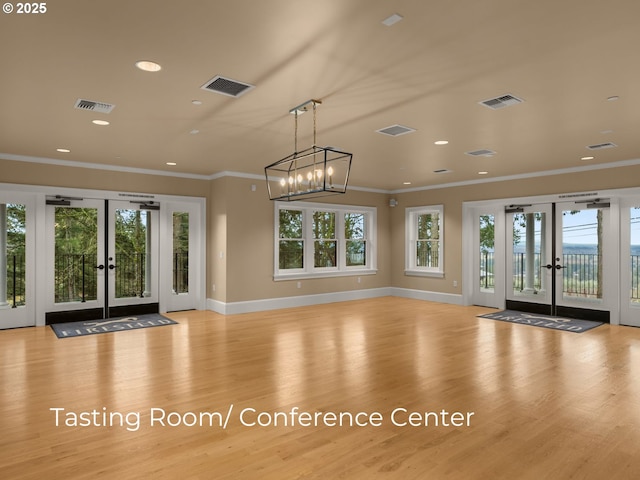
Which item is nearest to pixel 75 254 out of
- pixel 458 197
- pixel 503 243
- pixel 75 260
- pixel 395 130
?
pixel 75 260

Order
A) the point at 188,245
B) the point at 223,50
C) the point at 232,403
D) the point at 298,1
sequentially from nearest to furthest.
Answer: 1. the point at 298,1
2. the point at 223,50
3. the point at 232,403
4. the point at 188,245

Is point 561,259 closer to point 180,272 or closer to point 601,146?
point 601,146

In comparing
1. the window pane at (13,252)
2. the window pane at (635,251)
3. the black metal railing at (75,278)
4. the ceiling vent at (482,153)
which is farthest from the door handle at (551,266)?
the window pane at (13,252)

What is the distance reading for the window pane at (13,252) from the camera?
6277 millimetres

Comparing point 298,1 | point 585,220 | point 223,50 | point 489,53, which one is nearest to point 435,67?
point 489,53

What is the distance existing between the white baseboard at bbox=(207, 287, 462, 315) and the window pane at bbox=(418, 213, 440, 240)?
51.3 inches

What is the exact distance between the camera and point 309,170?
279 inches

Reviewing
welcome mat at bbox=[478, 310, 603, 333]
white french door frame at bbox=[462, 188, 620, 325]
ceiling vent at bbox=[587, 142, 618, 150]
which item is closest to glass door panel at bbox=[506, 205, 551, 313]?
white french door frame at bbox=[462, 188, 620, 325]

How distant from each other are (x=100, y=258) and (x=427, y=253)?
22.3ft

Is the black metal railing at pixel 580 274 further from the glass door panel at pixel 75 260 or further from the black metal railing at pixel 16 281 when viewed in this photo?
the black metal railing at pixel 16 281

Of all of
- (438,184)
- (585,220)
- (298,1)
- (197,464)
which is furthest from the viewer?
(438,184)

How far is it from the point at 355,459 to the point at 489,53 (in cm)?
281

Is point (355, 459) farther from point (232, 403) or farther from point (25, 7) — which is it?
point (25, 7)

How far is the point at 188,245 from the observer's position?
8.02 metres
